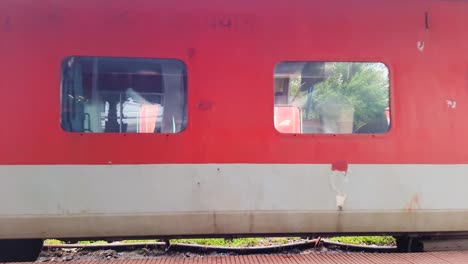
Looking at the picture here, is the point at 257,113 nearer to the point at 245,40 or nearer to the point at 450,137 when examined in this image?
the point at 245,40

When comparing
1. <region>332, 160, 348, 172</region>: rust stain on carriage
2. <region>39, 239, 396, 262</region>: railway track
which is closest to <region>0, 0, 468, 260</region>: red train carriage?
<region>332, 160, 348, 172</region>: rust stain on carriage

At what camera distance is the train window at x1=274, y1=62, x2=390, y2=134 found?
385 centimetres

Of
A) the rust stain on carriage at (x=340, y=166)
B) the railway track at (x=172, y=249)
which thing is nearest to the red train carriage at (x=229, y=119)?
the rust stain on carriage at (x=340, y=166)

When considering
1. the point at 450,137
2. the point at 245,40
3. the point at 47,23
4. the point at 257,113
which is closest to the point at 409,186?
the point at 450,137

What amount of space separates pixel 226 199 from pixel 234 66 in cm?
103

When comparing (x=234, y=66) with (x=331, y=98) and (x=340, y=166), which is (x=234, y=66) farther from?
(x=340, y=166)

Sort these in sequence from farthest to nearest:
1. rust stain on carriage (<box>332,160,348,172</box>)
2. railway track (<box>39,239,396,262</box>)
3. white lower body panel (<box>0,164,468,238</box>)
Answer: railway track (<box>39,239,396,262</box>) → rust stain on carriage (<box>332,160,348,172</box>) → white lower body panel (<box>0,164,468,238</box>)

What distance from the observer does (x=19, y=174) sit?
3615 mm

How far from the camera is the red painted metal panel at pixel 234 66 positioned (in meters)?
3.65

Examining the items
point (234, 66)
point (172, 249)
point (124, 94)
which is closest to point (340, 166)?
point (234, 66)

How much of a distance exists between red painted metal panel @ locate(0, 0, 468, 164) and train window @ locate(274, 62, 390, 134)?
0.07 metres

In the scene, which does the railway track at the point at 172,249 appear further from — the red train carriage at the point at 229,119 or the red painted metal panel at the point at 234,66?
the red painted metal panel at the point at 234,66

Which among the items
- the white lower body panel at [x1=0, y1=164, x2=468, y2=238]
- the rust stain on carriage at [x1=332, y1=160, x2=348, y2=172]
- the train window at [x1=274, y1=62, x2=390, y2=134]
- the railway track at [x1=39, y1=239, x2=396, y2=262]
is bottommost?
the railway track at [x1=39, y1=239, x2=396, y2=262]

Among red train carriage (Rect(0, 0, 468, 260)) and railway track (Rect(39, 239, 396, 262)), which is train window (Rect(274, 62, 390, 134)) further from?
railway track (Rect(39, 239, 396, 262))
